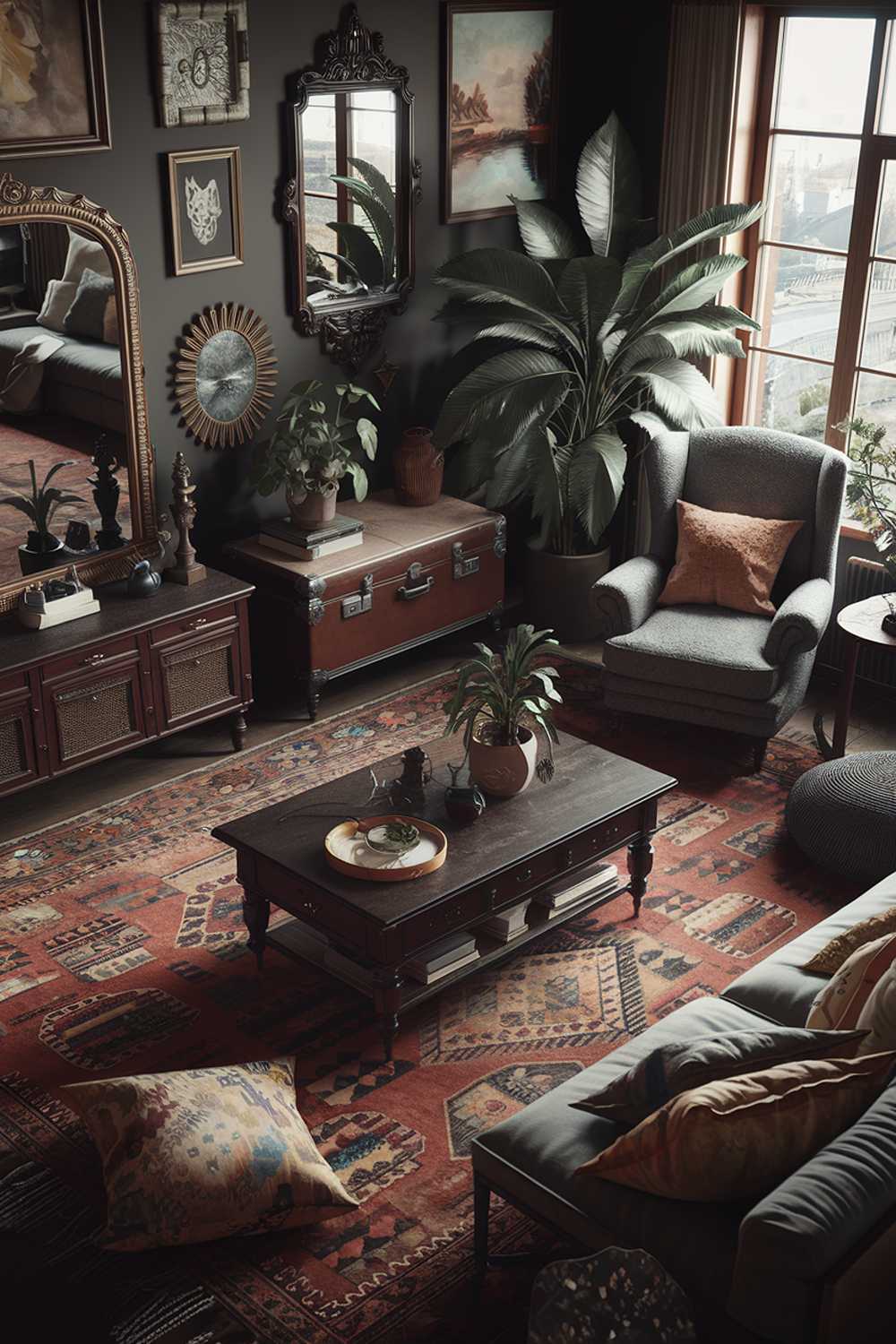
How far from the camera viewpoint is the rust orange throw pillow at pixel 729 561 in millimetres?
5730

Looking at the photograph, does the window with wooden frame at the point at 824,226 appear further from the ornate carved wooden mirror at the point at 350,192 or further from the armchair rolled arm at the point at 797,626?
the ornate carved wooden mirror at the point at 350,192

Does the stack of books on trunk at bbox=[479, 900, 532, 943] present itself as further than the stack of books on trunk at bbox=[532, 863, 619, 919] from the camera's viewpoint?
No

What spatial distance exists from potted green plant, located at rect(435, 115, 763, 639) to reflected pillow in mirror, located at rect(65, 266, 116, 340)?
5.08 ft

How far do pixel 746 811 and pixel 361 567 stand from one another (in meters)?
1.77

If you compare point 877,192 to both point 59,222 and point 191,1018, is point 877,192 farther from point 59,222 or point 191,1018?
point 191,1018

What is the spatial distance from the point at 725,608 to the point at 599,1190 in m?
3.27

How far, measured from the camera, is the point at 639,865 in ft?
15.0

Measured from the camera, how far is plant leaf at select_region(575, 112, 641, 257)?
20.5 ft

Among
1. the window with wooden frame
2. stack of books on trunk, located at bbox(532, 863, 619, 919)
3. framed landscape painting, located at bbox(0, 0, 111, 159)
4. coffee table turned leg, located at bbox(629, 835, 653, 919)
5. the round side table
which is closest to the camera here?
stack of books on trunk, located at bbox(532, 863, 619, 919)

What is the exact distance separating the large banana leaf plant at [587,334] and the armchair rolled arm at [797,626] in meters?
0.99

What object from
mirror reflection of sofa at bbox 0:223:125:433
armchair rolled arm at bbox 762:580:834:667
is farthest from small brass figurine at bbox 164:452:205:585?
armchair rolled arm at bbox 762:580:834:667

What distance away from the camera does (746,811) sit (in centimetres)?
530

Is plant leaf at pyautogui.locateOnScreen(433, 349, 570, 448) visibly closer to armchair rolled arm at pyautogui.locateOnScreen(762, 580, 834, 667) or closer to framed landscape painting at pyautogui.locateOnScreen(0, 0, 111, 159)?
armchair rolled arm at pyautogui.locateOnScreen(762, 580, 834, 667)

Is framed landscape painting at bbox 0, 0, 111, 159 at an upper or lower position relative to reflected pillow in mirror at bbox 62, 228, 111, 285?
upper
